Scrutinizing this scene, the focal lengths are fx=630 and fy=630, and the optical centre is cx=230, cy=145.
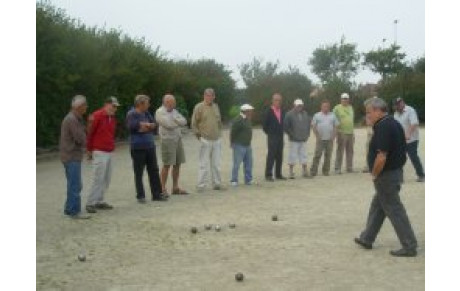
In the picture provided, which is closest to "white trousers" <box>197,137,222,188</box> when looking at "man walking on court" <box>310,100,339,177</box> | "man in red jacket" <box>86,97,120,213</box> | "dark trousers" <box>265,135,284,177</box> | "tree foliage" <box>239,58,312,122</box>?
"dark trousers" <box>265,135,284,177</box>

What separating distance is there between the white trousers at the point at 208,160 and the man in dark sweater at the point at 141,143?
1346 millimetres

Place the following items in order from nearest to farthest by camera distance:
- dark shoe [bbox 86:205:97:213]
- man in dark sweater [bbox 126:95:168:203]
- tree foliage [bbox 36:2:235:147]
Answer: dark shoe [bbox 86:205:97:213]
man in dark sweater [bbox 126:95:168:203]
tree foliage [bbox 36:2:235:147]

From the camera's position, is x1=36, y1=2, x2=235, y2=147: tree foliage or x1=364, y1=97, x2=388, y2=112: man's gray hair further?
x1=36, y1=2, x2=235, y2=147: tree foliage

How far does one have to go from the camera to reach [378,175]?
6.79 m

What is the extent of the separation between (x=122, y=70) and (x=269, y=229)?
15586 mm

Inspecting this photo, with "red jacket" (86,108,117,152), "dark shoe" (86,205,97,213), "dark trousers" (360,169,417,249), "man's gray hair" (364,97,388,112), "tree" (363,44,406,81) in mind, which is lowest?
"dark shoe" (86,205,97,213)

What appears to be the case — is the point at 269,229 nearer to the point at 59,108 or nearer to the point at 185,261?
the point at 185,261

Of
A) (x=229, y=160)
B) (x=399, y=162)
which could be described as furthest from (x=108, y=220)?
(x=229, y=160)

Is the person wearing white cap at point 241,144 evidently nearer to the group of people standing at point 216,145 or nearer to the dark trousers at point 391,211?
the group of people standing at point 216,145

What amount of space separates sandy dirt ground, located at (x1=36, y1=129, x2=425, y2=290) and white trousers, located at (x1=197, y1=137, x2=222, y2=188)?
0.28m

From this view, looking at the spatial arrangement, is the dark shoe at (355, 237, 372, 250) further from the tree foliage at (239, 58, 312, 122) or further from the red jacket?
the tree foliage at (239, 58, 312, 122)

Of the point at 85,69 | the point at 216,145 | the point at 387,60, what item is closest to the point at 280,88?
the point at 387,60

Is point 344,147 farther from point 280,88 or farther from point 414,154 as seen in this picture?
point 280,88

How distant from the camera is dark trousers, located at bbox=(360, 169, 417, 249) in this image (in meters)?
6.64
